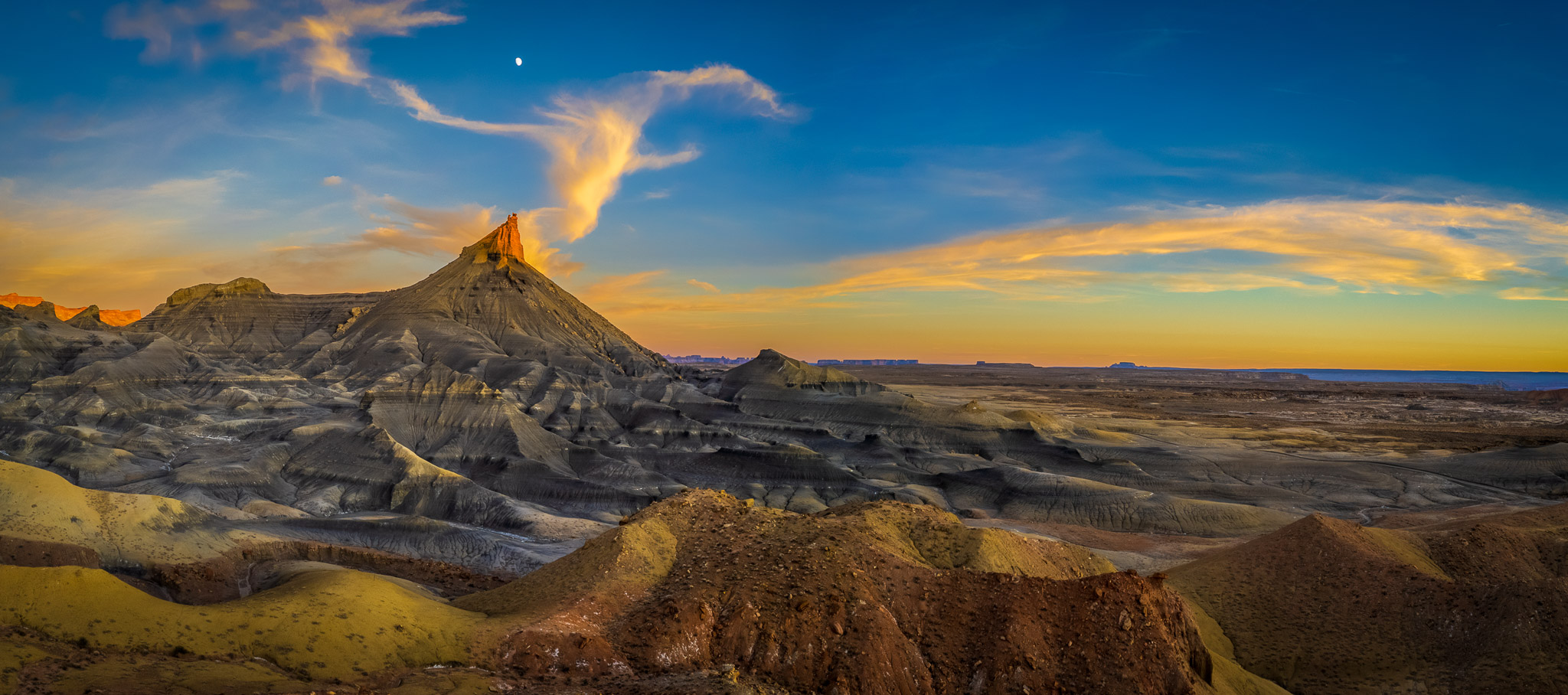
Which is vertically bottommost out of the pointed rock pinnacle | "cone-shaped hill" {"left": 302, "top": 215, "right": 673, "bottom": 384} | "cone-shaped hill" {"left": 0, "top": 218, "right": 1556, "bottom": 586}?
"cone-shaped hill" {"left": 0, "top": 218, "right": 1556, "bottom": 586}

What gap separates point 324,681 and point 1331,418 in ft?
527

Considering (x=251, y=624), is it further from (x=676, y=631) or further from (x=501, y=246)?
(x=501, y=246)

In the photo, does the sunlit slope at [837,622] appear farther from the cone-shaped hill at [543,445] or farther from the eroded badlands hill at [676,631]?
the cone-shaped hill at [543,445]

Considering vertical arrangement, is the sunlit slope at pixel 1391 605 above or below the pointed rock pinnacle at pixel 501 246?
below

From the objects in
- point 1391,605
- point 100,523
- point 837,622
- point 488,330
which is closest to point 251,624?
point 837,622

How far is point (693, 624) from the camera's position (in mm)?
17844

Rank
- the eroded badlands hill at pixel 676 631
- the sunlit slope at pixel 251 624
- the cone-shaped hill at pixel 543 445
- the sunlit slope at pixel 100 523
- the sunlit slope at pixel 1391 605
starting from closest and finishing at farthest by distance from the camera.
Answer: the eroded badlands hill at pixel 676 631 < the sunlit slope at pixel 251 624 < the sunlit slope at pixel 1391 605 < the sunlit slope at pixel 100 523 < the cone-shaped hill at pixel 543 445

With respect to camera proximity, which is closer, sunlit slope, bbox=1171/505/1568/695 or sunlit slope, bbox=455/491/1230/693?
sunlit slope, bbox=455/491/1230/693

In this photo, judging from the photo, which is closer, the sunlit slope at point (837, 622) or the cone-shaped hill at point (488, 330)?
the sunlit slope at point (837, 622)

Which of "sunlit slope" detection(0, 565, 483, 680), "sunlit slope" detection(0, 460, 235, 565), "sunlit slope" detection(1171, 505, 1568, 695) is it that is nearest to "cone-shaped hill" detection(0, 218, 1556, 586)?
"sunlit slope" detection(0, 460, 235, 565)

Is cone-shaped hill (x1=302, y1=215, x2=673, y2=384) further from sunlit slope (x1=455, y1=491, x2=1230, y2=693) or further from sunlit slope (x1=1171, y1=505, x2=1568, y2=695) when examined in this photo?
sunlit slope (x1=1171, y1=505, x2=1568, y2=695)

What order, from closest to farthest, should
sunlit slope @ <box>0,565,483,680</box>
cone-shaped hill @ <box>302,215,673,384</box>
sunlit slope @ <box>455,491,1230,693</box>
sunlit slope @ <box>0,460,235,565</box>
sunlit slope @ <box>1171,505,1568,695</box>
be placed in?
sunlit slope @ <box>0,565,483,680</box>, sunlit slope @ <box>455,491,1230,693</box>, sunlit slope @ <box>1171,505,1568,695</box>, sunlit slope @ <box>0,460,235,565</box>, cone-shaped hill @ <box>302,215,673,384</box>

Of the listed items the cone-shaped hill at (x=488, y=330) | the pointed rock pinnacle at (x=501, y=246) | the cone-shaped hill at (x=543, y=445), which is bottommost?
the cone-shaped hill at (x=543, y=445)

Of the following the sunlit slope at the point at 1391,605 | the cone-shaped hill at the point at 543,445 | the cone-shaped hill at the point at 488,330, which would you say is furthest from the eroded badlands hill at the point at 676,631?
the cone-shaped hill at the point at 488,330
